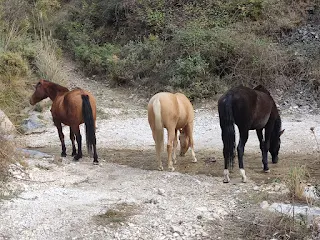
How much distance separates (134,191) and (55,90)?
3557 millimetres

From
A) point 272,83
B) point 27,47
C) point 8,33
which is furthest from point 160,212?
point 8,33

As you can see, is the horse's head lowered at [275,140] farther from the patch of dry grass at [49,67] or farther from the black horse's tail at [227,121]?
the patch of dry grass at [49,67]

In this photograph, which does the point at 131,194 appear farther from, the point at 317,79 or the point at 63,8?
the point at 63,8

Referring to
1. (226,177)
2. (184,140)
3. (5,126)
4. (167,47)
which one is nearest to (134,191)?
(226,177)

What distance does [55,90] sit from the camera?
30.1ft

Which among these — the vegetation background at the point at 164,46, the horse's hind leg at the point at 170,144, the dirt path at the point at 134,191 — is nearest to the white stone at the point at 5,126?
the dirt path at the point at 134,191

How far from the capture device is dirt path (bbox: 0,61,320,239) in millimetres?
5062

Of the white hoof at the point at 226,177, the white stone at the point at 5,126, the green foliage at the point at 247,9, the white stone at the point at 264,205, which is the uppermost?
the green foliage at the point at 247,9

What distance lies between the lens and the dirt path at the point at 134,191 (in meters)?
5.06

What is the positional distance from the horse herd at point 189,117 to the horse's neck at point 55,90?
0.02 metres

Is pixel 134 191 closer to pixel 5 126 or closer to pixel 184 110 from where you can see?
pixel 184 110

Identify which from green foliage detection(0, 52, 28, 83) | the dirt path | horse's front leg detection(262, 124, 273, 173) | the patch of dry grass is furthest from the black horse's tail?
green foliage detection(0, 52, 28, 83)

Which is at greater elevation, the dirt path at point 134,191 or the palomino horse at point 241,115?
the palomino horse at point 241,115

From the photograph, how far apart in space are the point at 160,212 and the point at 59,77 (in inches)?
350
